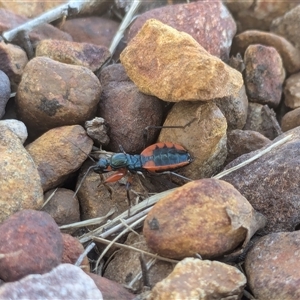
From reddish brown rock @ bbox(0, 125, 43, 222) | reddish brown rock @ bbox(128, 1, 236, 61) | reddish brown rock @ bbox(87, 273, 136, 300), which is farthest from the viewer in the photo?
reddish brown rock @ bbox(128, 1, 236, 61)

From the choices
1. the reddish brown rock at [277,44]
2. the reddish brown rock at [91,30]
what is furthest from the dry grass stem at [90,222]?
the reddish brown rock at [277,44]

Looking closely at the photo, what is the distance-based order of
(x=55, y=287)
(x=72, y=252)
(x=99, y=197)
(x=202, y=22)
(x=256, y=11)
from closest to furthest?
(x=55, y=287) → (x=72, y=252) → (x=99, y=197) → (x=202, y=22) → (x=256, y=11)

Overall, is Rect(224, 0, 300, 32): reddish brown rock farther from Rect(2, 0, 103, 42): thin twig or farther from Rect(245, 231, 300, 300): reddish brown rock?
Rect(245, 231, 300, 300): reddish brown rock

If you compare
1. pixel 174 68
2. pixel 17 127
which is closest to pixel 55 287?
pixel 17 127

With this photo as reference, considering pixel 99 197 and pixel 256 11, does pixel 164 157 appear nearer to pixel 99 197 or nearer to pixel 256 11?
pixel 99 197

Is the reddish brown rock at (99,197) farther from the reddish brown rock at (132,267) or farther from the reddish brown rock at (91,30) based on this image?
the reddish brown rock at (91,30)

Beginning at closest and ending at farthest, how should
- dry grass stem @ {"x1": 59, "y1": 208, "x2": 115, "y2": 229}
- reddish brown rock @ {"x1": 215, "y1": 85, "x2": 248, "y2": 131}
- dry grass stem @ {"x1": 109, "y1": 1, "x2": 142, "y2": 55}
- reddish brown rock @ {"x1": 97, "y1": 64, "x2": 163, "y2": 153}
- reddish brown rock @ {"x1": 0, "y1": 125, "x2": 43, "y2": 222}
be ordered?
reddish brown rock @ {"x1": 0, "y1": 125, "x2": 43, "y2": 222}
dry grass stem @ {"x1": 59, "y1": 208, "x2": 115, "y2": 229}
reddish brown rock @ {"x1": 97, "y1": 64, "x2": 163, "y2": 153}
reddish brown rock @ {"x1": 215, "y1": 85, "x2": 248, "y2": 131}
dry grass stem @ {"x1": 109, "y1": 1, "x2": 142, "y2": 55}

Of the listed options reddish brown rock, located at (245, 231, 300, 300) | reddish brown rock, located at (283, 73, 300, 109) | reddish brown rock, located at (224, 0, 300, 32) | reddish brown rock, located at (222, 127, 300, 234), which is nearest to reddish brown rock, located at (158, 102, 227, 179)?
reddish brown rock, located at (222, 127, 300, 234)
